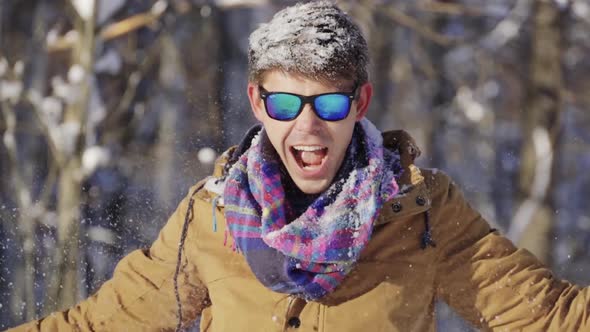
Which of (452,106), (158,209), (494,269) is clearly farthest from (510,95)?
(494,269)

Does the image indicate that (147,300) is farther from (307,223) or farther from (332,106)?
(332,106)

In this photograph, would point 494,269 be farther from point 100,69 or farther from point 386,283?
point 100,69

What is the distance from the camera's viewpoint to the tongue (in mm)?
2357

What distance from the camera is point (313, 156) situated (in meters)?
2.36

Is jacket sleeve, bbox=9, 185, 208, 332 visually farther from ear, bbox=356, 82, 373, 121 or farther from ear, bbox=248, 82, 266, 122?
ear, bbox=356, 82, 373, 121

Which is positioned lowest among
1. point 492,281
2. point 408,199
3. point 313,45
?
point 492,281

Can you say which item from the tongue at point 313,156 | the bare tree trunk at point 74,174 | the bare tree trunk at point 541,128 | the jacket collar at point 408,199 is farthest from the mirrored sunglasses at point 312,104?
the bare tree trunk at point 541,128

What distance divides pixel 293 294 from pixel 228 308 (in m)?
0.21

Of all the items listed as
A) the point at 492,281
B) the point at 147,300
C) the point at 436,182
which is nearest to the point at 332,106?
the point at 436,182

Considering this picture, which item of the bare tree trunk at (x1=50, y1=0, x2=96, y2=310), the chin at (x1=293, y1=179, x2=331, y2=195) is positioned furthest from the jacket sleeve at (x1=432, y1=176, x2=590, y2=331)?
the bare tree trunk at (x1=50, y1=0, x2=96, y2=310)

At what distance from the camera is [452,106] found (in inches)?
388

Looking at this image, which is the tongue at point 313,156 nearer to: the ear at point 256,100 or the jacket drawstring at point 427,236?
the ear at point 256,100

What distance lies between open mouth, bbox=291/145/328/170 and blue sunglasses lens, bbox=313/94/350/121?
0.31 feet

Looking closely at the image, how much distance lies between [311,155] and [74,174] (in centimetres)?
582
